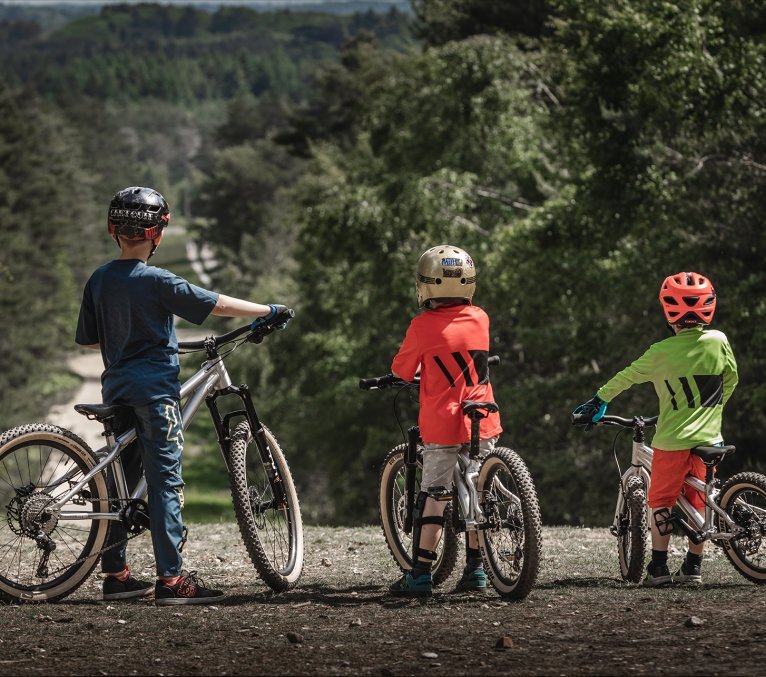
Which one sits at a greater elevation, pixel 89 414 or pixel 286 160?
pixel 286 160

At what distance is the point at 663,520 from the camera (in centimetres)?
713

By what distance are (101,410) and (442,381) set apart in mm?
1735

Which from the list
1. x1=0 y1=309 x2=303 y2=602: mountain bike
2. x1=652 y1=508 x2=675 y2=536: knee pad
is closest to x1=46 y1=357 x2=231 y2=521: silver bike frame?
x1=0 y1=309 x2=303 y2=602: mountain bike

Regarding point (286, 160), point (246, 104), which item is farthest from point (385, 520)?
point (246, 104)

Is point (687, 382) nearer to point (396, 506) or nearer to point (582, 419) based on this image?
point (582, 419)

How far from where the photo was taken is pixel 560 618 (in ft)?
19.7

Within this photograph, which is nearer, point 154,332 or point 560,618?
point 560,618

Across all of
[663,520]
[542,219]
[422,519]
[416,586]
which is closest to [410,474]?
[422,519]

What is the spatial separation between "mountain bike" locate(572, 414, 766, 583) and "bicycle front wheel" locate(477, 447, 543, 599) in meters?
0.73

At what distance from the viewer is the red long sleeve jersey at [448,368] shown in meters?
6.73

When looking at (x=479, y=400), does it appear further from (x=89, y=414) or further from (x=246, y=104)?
(x=246, y=104)

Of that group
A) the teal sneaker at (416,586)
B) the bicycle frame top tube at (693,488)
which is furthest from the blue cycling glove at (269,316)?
the bicycle frame top tube at (693,488)

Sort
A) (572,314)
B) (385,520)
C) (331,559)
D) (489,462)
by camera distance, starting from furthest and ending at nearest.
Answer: (572,314), (331,559), (385,520), (489,462)

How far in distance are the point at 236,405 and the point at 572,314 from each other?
19346 millimetres
